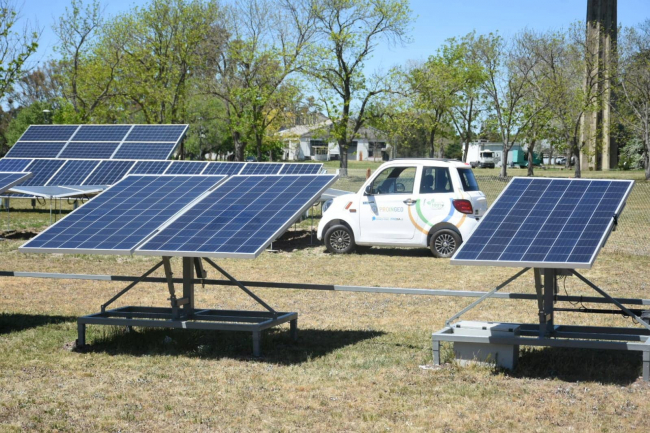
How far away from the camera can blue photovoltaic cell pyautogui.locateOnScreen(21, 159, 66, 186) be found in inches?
943

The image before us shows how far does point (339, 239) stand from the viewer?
1791cm

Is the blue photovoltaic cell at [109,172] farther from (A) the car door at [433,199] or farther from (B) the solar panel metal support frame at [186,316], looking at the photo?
(B) the solar panel metal support frame at [186,316]

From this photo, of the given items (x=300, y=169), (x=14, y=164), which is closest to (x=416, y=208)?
(x=300, y=169)

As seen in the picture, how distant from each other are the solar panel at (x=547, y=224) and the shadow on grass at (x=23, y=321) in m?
5.58

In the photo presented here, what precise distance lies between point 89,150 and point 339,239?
1242 centimetres

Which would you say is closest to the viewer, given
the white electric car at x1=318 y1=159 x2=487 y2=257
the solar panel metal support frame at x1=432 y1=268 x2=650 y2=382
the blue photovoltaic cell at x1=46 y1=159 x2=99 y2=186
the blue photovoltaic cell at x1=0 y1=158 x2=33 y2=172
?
the solar panel metal support frame at x1=432 y1=268 x2=650 y2=382

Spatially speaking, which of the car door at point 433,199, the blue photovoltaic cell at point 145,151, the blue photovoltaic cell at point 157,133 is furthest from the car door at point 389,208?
the blue photovoltaic cell at point 157,133

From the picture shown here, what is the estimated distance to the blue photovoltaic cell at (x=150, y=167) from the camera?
23191mm

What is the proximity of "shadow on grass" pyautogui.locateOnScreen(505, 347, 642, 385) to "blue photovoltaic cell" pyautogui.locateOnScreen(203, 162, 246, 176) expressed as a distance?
13894 mm

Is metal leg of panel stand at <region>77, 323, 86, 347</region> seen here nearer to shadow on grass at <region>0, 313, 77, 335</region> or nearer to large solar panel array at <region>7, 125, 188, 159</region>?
shadow on grass at <region>0, 313, 77, 335</region>

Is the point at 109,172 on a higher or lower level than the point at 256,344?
higher

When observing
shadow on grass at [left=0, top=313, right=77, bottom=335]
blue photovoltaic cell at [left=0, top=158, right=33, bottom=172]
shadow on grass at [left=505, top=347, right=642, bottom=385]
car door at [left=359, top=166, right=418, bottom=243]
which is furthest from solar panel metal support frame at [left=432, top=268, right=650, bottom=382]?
blue photovoltaic cell at [left=0, top=158, right=33, bottom=172]

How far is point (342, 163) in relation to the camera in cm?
5028

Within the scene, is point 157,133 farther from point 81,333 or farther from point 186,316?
point 81,333
